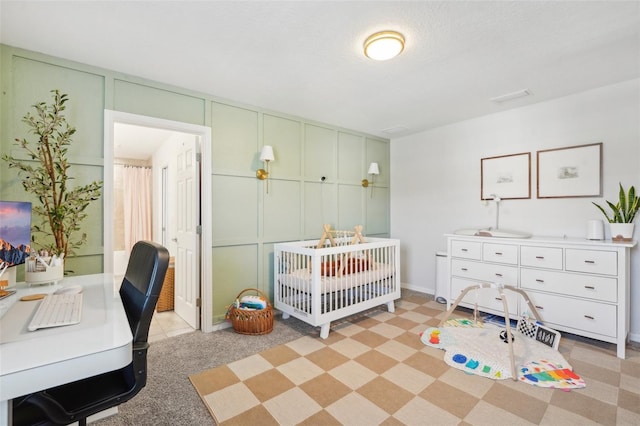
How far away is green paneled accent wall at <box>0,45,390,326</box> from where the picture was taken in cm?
215

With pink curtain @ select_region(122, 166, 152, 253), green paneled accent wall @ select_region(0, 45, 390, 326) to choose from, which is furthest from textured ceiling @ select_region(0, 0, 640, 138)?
pink curtain @ select_region(122, 166, 152, 253)

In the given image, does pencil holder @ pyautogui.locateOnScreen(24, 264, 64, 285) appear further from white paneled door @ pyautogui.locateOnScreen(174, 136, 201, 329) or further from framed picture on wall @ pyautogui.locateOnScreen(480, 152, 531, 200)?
framed picture on wall @ pyautogui.locateOnScreen(480, 152, 531, 200)

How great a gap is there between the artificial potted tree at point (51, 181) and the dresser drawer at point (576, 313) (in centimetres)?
385

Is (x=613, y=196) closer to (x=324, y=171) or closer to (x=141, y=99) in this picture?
(x=324, y=171)

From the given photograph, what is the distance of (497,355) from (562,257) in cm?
110

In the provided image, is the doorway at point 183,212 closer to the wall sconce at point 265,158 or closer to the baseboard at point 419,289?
the wall sconce at point 265,158

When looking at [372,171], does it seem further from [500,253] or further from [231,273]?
[231,273]

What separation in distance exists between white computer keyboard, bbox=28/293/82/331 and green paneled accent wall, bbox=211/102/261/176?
1.79m

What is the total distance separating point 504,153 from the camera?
11.3 feet

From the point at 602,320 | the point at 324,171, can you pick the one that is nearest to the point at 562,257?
the point at 602,320

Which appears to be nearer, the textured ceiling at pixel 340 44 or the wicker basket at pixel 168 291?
the textured ceiling at pixel 340 44

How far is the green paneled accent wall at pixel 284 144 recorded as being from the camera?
335 cm

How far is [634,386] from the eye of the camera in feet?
6.36

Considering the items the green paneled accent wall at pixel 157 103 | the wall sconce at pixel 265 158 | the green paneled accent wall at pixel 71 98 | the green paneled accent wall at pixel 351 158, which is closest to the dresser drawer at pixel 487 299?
the green paneled accent wall at pixel 351 158
